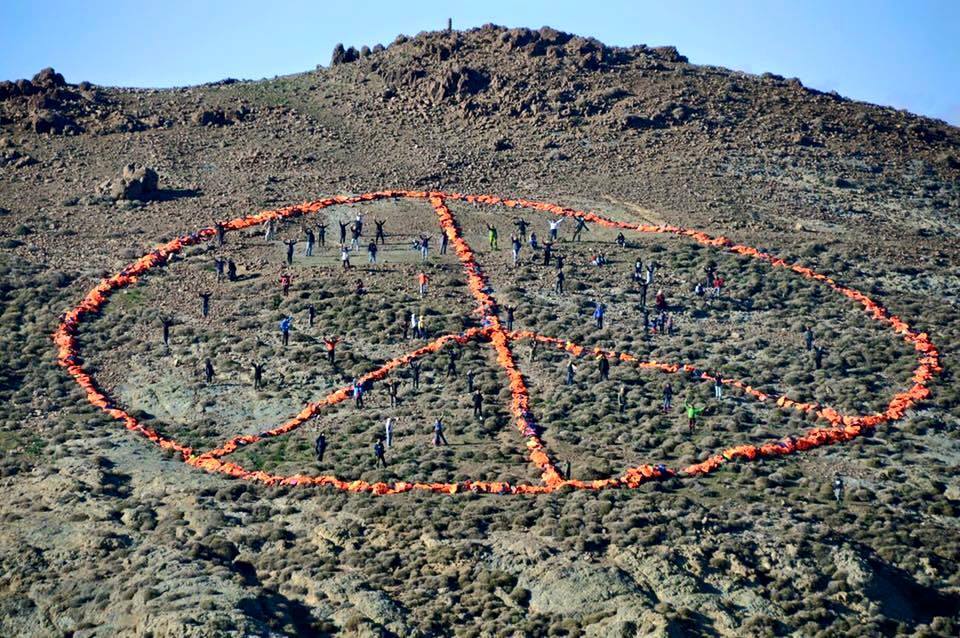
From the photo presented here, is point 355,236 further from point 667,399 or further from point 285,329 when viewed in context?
point 667,399

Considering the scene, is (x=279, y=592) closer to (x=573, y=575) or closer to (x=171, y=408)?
(x=573, y=575)

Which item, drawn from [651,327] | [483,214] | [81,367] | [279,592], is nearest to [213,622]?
[279,592]

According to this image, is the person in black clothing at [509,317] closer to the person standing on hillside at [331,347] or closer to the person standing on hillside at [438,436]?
the person standing on hillside at [331,347]

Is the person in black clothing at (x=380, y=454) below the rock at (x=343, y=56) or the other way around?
below

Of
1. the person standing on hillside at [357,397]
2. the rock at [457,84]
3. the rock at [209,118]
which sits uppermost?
the rock at [457,84]

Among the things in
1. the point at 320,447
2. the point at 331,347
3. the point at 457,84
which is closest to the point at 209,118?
the point at 457,84

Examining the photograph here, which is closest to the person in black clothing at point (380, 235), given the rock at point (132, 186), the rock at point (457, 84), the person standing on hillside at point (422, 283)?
the person standing on hillside at point (422, 283)

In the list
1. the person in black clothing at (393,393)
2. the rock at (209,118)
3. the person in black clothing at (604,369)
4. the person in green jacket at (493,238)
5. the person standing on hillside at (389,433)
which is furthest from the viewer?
the rock at (209,118)
